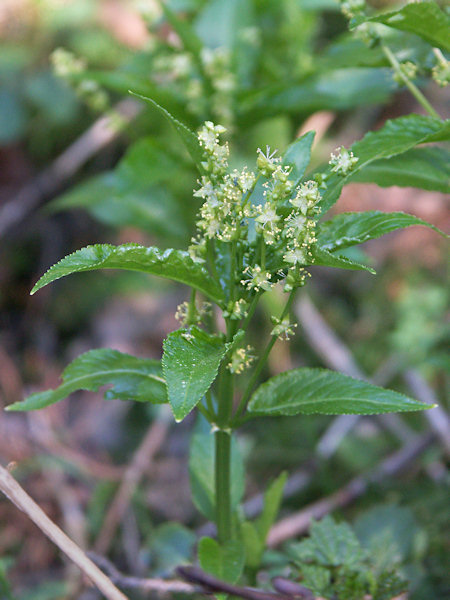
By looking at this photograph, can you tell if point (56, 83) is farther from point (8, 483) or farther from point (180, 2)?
point (8, 483)

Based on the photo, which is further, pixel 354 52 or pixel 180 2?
pixel 180 2

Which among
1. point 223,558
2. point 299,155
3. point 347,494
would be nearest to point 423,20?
point 299,155

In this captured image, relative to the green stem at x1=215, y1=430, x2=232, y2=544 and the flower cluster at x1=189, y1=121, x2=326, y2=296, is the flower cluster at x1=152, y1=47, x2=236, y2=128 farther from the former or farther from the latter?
the green stem at x1=215, y1=430, x2=232, y2=544

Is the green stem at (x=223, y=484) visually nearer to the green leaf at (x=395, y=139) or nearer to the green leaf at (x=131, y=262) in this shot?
the green leaf at (x=131, y=262)

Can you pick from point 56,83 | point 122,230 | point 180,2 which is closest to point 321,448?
point 122,230

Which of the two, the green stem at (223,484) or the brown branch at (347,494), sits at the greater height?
the green stem at (223,484)

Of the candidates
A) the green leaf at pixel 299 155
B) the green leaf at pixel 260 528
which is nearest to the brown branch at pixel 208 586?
the green leaf at pixel 260 528

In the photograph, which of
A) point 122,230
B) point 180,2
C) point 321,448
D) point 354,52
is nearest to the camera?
point 354,52
